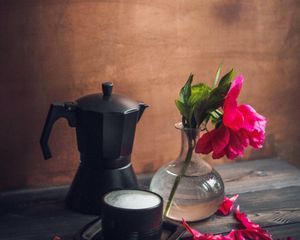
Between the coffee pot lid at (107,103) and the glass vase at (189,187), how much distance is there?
0.32 ft

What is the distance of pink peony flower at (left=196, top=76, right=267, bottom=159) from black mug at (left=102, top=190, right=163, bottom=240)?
14 centimetres

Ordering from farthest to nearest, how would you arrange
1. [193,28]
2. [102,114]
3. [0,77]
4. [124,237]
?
[193,28] < [0,77] < [102,114] < [124,237]

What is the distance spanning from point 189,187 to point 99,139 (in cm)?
18

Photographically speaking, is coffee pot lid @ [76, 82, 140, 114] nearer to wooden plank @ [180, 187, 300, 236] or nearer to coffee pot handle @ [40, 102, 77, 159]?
coffee pot handle @ [40, 102, 77, 159]

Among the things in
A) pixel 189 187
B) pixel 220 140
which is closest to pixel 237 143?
pixel 220 140

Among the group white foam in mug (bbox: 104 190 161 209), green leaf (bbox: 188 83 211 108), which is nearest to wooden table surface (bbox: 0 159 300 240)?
white foam in mug (bbox: 104 190 161 209)

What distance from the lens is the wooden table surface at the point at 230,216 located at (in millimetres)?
985

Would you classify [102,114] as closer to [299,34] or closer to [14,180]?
[14,180]

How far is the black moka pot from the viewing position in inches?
39.4

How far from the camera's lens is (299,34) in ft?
4.44

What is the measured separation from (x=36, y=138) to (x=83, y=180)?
0.66 feet

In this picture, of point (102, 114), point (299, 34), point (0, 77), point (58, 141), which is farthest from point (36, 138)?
point (299, 34)

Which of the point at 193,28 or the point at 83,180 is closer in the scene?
the point at 83,180

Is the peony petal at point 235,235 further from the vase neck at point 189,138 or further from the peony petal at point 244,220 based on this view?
the vase neck at point 189,138
